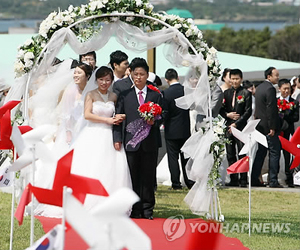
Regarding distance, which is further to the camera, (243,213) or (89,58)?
A: (89,58)

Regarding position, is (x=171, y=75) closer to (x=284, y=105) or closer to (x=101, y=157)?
(x=284, y=105)

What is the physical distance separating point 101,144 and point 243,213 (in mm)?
2172

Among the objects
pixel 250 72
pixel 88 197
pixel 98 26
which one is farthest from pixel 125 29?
pixel 250 72

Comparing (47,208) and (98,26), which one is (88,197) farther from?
(98,26)

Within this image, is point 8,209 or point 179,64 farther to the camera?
point 8,209

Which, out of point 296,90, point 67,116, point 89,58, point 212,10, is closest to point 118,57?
point 89,58

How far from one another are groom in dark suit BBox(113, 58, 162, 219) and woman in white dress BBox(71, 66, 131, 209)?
0.31 ft

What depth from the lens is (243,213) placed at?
31.4 feet

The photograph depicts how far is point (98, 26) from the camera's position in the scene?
852 centimetres

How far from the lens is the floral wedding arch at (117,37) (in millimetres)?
8297

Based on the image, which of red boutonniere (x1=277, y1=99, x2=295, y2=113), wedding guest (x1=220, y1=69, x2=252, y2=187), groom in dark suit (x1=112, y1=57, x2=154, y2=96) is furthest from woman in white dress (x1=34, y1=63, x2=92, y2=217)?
red boutonniere (x1=277, y1=99, x2=295, y2=113)

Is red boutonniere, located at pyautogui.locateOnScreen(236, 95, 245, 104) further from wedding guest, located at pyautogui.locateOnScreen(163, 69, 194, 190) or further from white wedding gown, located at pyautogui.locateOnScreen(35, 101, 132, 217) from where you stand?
white wedding gown, located at pyautogui.locateOnScreen(35, 101, 132, 217)

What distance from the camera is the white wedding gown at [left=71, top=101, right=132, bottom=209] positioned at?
28.2 ft

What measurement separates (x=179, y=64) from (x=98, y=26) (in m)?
1.02
